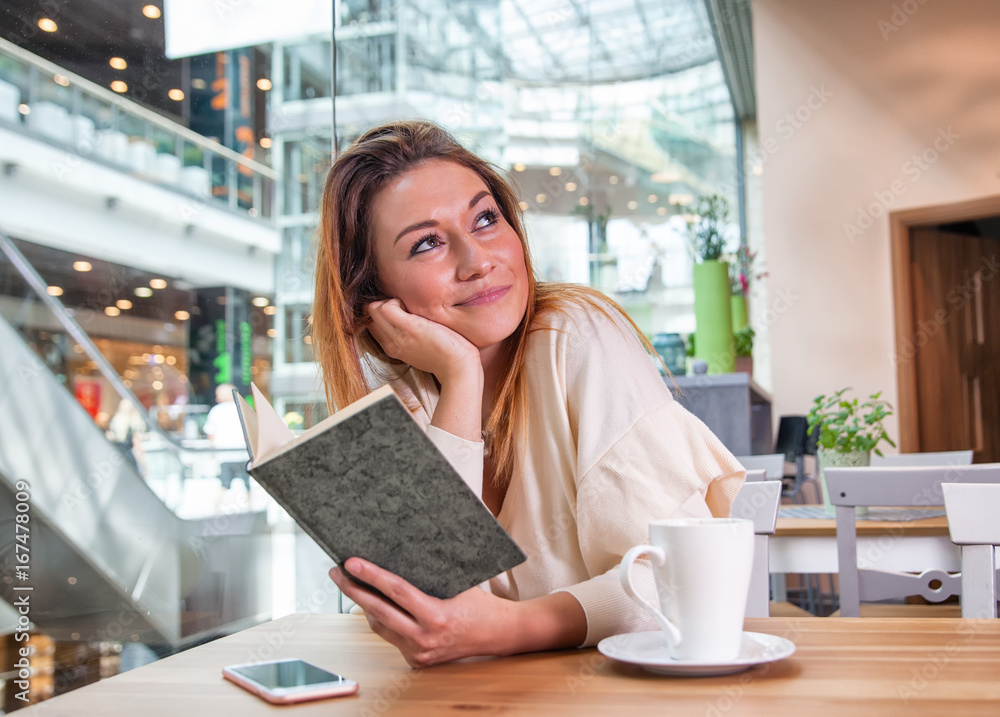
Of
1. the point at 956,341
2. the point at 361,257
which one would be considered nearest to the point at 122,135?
the point at 361,257

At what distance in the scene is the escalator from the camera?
1.87 m

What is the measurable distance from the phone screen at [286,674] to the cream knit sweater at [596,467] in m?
0.25

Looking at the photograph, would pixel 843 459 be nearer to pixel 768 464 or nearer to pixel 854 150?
pixel 768 464

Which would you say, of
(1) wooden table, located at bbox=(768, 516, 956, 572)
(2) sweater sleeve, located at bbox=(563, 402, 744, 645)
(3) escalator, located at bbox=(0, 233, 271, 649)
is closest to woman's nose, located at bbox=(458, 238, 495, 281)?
(2) sweater sleeve, located at bbox=(563, 402, 744, 645)

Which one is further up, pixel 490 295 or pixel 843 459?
pixel 490 295

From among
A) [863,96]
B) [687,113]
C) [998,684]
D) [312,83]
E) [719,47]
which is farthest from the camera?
[687,113]

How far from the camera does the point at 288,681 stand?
63 cm

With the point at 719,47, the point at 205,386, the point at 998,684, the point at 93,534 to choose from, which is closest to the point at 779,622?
the point at 998,684

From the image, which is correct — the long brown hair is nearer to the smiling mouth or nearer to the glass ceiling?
the smiling mouth

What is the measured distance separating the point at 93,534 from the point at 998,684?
95.8 inches

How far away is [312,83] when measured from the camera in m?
3.67

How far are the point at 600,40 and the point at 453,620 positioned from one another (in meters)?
8.72

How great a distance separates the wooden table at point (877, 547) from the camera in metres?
1.83

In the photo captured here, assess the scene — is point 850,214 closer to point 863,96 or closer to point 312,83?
point 863,96
